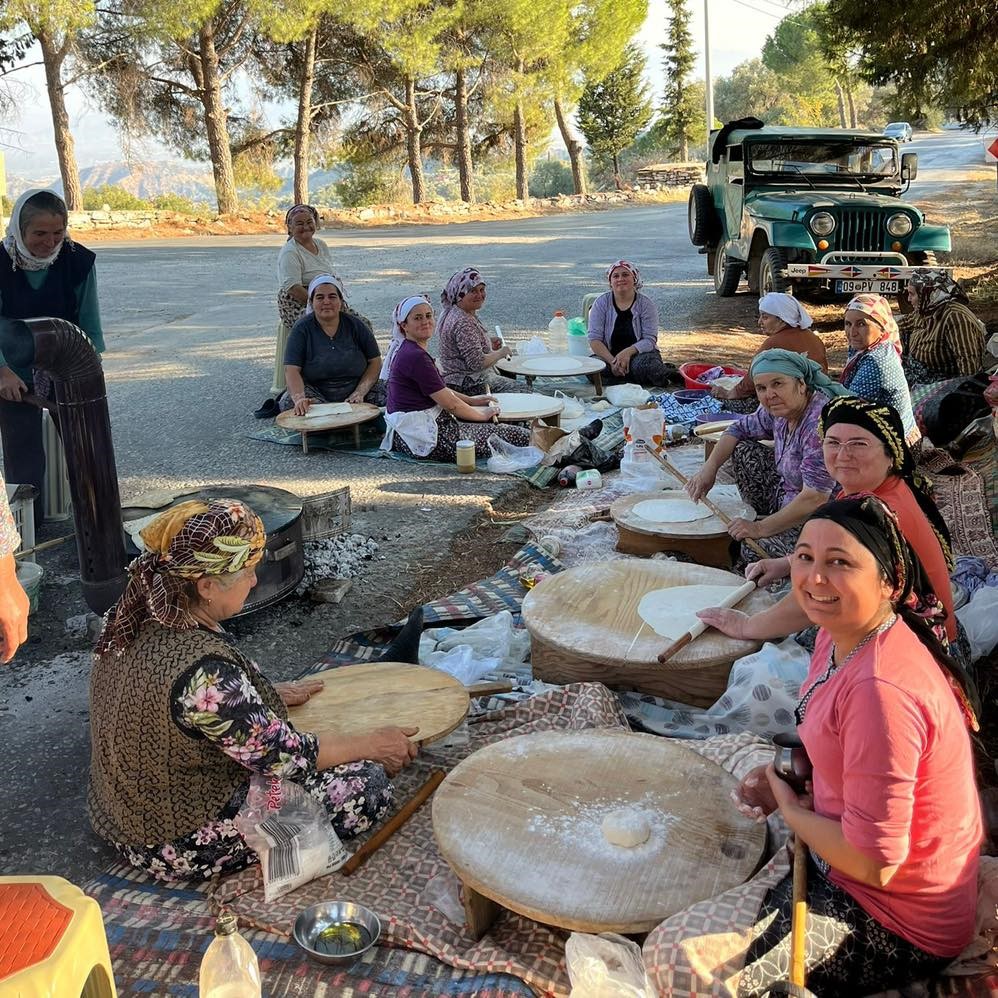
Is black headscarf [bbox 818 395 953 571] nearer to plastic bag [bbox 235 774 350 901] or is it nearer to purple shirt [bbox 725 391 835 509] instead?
purple shirt [bbox 725 391 835 509]

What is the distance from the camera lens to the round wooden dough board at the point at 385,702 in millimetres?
3291

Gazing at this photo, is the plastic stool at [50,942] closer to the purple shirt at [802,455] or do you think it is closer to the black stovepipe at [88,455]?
the black stovepipe at [88,455]

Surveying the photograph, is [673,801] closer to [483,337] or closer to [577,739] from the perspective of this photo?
[577,739]

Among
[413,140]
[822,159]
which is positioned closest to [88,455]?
[822,159]

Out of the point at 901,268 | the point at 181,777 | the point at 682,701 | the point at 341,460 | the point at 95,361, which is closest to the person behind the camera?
the point at 181,777

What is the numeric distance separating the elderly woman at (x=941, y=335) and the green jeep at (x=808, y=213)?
2.78 m

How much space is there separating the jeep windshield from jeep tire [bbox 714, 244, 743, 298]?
1201 millimetres

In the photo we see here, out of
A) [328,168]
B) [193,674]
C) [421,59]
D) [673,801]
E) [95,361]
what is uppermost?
[421,59]

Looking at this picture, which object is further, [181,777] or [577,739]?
[577,739]

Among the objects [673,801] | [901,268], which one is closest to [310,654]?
A: [673,801]

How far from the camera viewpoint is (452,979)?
8.54 ft

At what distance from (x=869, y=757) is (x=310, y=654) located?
3023 mm

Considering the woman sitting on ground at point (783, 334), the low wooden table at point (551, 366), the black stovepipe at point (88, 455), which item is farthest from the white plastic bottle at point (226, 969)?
the low wooden table at point (551, 366)

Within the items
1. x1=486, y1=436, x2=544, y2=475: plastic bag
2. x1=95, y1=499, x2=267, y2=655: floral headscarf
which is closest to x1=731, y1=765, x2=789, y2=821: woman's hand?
x1=95, y1=499, x2=267, y2=655: floral headscarf
